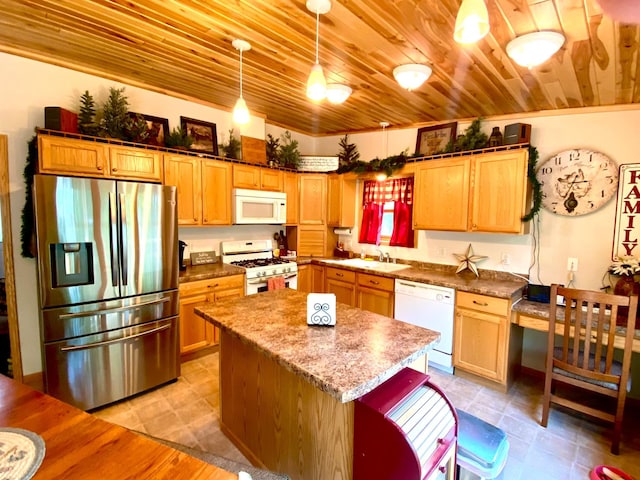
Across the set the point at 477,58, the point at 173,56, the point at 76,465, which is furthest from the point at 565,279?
the point at 173,56

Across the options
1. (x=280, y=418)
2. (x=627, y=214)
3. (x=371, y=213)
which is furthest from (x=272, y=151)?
(x=627, y=214)

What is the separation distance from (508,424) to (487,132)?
2.86 m

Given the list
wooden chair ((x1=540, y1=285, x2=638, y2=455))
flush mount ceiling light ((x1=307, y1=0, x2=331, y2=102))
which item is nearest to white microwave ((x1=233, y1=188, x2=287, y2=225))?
flush mount ceiling light ((x1=307, y1=0, x2=331, y2=102))

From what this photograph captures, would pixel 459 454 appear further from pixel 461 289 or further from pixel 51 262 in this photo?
pixel 51 262

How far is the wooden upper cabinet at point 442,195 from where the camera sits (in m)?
3.35

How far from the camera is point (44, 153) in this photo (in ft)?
8.13

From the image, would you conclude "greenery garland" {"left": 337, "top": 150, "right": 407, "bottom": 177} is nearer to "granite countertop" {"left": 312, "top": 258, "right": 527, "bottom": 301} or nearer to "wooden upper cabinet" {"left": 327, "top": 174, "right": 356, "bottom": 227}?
"wooden upper cabinet" {"left": 327, "top": 174, "right": 356, "bottom": 227}

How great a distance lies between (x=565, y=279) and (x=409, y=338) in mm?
2395

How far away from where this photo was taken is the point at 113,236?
8.18 ft

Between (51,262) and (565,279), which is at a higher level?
(51,262)

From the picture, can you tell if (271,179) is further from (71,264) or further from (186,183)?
(71,264)

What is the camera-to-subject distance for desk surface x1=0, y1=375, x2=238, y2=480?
85 centimetres

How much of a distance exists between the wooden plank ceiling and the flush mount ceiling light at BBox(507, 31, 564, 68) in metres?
0.05

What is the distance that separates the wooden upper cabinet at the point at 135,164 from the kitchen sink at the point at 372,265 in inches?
92.3
